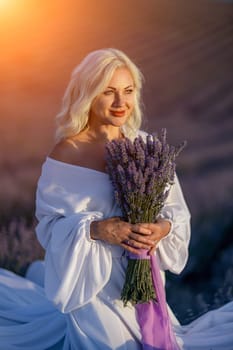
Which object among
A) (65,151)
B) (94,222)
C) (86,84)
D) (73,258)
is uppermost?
(86,84)

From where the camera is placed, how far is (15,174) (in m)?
4.36

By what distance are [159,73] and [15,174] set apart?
1.10 meters

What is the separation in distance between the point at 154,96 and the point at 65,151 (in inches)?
58.6

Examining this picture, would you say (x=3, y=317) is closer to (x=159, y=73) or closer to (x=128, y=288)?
(x=128, y=288)

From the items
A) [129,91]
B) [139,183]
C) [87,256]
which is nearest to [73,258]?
[87,256]

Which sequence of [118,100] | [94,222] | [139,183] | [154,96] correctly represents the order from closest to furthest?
[139,183] < [94,222] < [118,100] < [154,96]

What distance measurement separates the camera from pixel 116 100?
3.12m

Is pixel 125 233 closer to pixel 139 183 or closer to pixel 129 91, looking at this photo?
pixel 139 183

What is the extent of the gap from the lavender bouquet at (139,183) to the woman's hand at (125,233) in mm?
35

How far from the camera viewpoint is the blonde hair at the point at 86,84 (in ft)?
10.0

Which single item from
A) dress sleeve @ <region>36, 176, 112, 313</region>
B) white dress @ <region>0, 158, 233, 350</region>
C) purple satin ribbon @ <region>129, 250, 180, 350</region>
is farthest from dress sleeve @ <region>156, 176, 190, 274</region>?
dress sleeve @ <region>36, 176, 112, 313</region>

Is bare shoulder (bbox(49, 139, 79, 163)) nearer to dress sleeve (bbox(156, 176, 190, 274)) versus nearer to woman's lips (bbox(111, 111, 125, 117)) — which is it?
woman's lips (bbox(111, 111, 125, 117))

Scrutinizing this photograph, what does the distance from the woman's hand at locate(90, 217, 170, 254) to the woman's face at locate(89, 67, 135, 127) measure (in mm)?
457

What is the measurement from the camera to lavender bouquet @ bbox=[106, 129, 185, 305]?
2.89 meters
